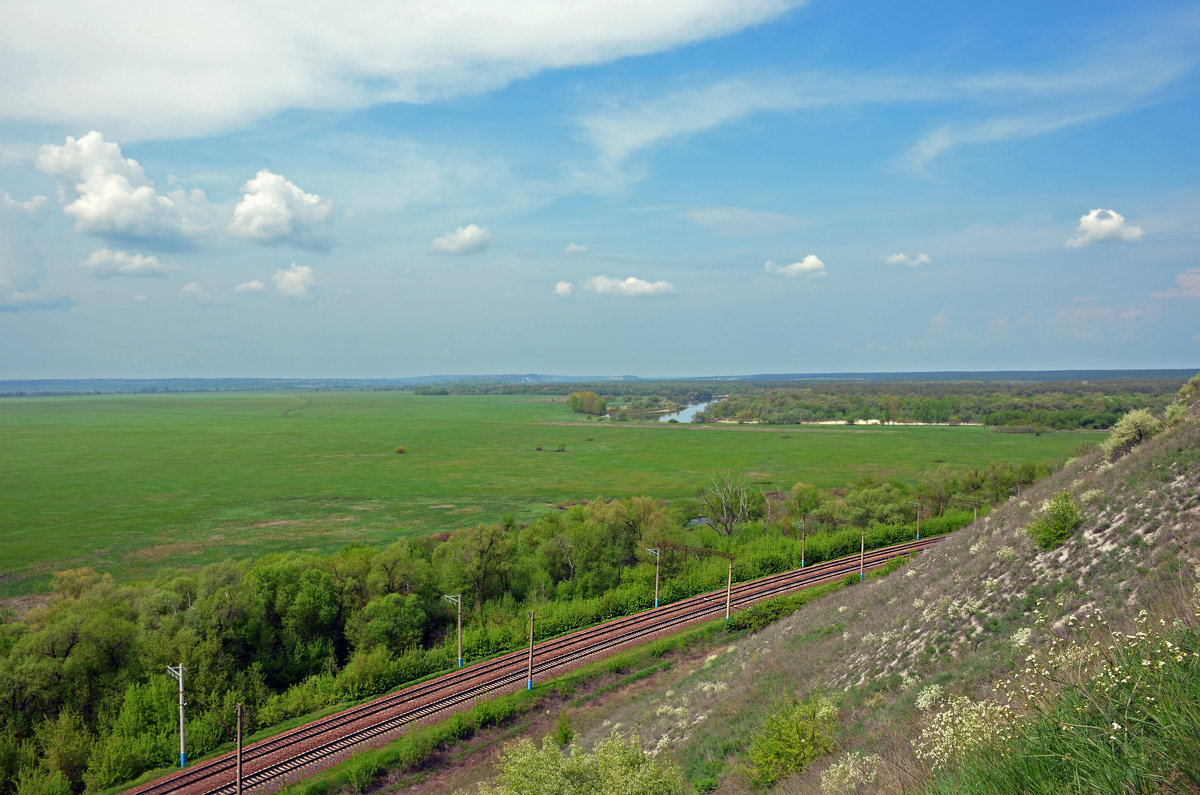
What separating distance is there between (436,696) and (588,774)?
23.3 meters

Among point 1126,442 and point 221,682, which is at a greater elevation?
point 1126,442

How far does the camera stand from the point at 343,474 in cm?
11006

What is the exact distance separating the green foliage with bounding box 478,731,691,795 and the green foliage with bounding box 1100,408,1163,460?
23.8 metres

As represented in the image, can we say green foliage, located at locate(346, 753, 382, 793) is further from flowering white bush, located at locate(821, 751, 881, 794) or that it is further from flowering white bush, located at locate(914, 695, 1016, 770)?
flowering white bush, located at locate(914, 695, 1016, 770)

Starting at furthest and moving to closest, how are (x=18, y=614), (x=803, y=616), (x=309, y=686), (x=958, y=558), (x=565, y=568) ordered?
(x=565, y=568)
(x=18, y=614)
(x=309, y=686)
(x=803, y=616)
(x=958, y=558)

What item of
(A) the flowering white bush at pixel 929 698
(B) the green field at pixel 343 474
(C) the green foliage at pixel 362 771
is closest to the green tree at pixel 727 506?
(B) the green field at pixel 343 474

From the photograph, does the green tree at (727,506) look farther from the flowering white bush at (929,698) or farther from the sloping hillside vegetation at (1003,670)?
the flowering white bush at (929,698)

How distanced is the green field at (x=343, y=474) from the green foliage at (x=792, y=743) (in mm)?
58773

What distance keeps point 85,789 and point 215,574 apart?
1411 centimetres

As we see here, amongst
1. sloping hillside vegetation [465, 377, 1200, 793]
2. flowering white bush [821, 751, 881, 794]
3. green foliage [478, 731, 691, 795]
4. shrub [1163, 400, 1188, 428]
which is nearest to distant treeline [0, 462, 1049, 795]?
sloping hillside vegetation [465, 377, 1200, 793]

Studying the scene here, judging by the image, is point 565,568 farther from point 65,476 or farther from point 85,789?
point 65,476

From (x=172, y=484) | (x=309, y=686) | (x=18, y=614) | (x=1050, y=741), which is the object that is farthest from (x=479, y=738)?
(x=172, y=484)

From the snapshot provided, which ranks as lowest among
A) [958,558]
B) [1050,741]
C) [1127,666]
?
[958,558]

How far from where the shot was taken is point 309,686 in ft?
113
